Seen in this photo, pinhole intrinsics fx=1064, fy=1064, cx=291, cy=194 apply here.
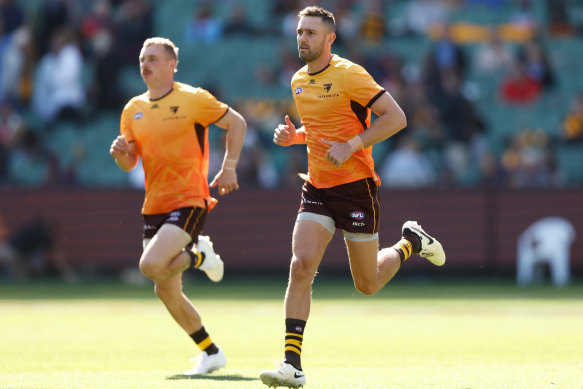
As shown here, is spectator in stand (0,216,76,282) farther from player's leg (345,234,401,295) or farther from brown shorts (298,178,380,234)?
brown shorts (298,178,380,234)

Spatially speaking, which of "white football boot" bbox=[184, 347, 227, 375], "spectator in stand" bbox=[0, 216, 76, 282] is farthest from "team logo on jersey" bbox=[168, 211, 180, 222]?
"spectator in stand" bbox=[0, 216, 76, 282]

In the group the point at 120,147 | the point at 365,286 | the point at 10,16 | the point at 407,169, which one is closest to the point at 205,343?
the point at 365,286

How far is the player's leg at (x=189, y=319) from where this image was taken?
9.30 metres

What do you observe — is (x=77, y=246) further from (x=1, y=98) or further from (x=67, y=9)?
(x=67, y=9)

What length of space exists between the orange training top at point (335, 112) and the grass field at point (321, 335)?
64.8 inches

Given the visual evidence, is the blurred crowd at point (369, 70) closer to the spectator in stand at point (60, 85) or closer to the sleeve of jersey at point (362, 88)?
the spectator in stand at point (60, 85)

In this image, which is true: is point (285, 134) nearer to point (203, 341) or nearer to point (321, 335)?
point (203, 341)

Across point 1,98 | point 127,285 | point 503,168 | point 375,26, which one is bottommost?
point 127,285

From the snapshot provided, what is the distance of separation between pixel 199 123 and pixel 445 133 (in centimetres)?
1294

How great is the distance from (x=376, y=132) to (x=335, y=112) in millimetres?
481

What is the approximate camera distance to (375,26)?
24.0m

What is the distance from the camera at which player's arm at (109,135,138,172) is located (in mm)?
9289

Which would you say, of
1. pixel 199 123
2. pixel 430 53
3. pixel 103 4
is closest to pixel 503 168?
pixel 430 53

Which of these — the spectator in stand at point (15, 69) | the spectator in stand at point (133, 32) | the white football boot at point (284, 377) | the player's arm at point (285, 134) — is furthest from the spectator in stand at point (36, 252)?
the white football boot at point (284, 377)
